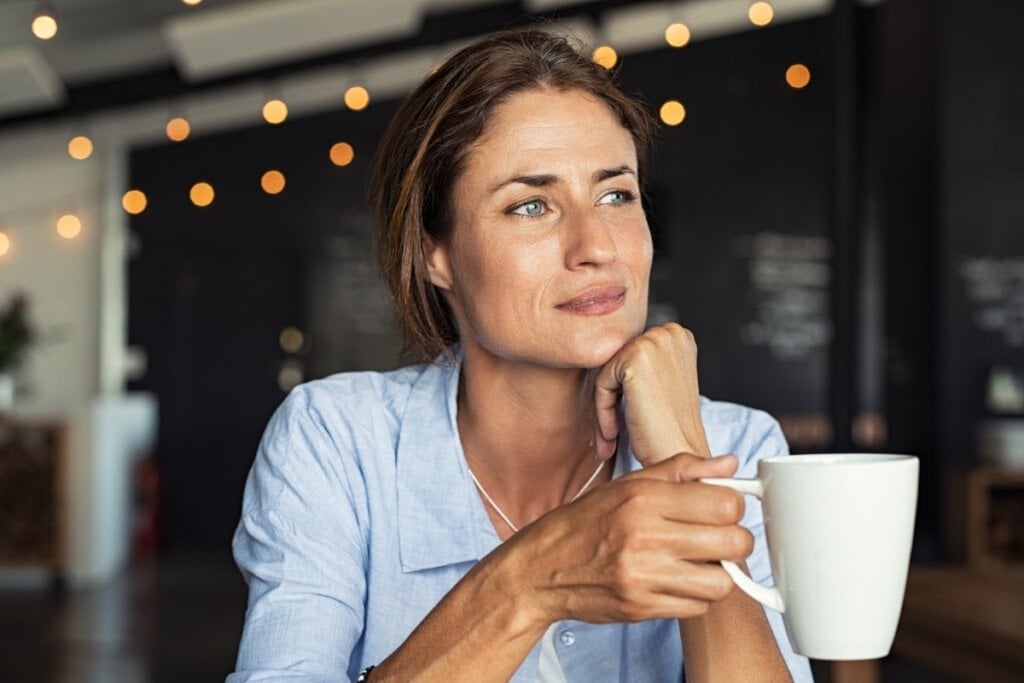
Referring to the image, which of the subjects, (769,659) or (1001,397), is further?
(1001,397)

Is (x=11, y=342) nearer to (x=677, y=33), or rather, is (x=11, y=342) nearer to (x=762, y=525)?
(x=677, y=33)

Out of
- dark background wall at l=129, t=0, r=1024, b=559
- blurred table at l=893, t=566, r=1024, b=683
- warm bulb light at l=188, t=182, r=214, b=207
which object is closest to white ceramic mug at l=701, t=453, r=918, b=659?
blurred table at l=893, t=566, r=1024, b=683

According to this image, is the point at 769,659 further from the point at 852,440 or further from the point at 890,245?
the point at 890,245

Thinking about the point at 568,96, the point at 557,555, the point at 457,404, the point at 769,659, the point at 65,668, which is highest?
the point at 568,96

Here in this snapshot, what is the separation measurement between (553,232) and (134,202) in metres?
8.01

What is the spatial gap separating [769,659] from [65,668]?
408cm

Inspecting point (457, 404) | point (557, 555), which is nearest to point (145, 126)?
point (457, 404)

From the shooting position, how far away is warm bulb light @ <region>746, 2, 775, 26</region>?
25.0 ft

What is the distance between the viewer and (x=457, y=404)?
5.14 feet

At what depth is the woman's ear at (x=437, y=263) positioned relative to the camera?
5.13ft

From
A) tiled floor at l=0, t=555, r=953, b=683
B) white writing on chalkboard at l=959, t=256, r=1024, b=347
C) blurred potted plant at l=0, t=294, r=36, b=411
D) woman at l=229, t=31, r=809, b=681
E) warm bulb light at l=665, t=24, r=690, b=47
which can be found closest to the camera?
woman at l=229, t=31, r=809, b=681

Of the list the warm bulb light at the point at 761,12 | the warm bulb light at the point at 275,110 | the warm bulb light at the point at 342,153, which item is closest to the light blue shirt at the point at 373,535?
the warm bulb light at the point at 761,12

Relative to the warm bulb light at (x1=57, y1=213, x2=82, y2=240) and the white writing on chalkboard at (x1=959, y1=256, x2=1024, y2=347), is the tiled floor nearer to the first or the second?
the white writing on chalkboard at (x1=959, y1=256, x2=1024, y2=347)

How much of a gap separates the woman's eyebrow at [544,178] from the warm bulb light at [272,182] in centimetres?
771
